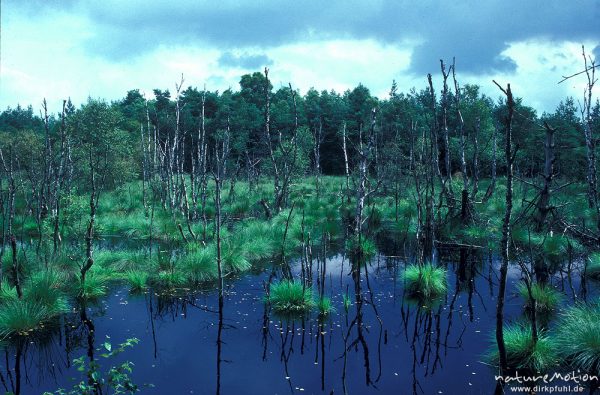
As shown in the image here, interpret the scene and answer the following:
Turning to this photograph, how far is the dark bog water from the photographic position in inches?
224

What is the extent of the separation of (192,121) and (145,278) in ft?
115

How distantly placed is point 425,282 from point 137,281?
5736mm

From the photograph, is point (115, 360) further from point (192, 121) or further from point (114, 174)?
point (192, 121)

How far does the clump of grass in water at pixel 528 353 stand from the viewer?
567cm

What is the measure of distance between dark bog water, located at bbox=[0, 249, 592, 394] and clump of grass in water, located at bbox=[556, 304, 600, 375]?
1015 mm

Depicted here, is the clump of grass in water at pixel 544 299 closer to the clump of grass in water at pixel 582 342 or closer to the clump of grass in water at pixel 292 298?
the clump of grass in water at pixel 582 342

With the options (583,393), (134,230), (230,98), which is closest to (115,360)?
A: (583,393)

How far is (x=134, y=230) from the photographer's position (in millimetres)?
14867

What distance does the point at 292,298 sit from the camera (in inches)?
321

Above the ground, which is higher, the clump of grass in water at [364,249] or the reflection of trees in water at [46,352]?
the clump of grass in water at [364,249]

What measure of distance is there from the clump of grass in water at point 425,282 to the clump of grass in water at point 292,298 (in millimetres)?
2169

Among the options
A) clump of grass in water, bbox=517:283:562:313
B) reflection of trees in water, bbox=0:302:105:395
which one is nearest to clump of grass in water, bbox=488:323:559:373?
clump of grass in water, bbox=517:283:562:313

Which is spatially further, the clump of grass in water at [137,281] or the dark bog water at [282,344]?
the clump of grass in water at [137,281]

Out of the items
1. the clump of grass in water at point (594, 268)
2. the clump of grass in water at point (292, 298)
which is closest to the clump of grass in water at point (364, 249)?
the clump of grass in water at point (292, 298)
